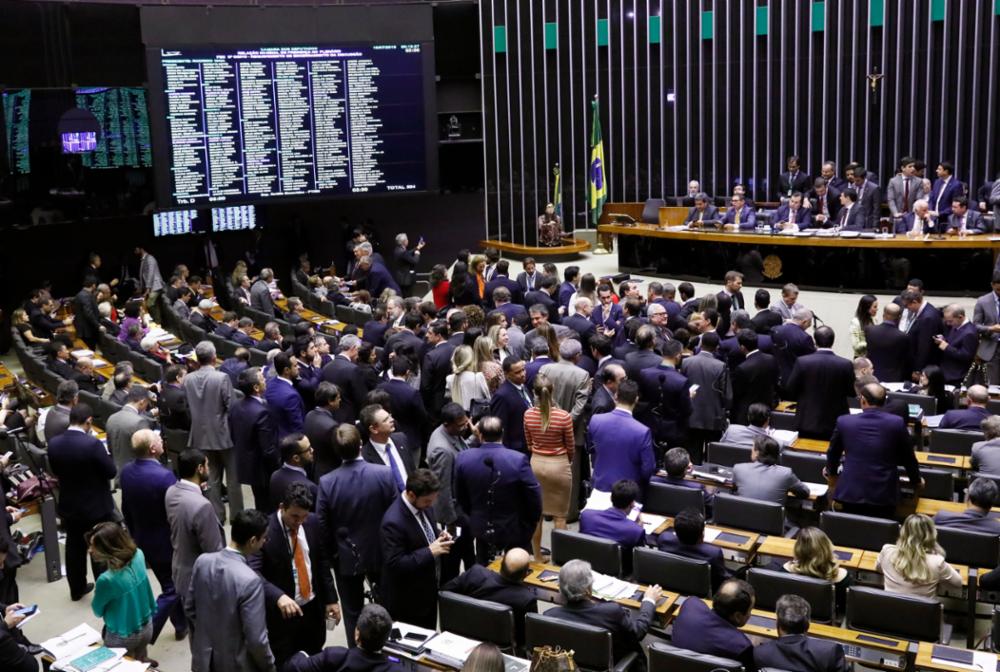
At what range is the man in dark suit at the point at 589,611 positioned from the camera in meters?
5.36

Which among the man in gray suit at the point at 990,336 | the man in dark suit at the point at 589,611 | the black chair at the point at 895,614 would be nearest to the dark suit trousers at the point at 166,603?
the man in dark suit at the point at 589,611

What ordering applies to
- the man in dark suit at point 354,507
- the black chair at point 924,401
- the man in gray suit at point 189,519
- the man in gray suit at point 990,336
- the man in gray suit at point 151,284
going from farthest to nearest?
the man in gray suit at point 151,284
the man in gray suit at point 990,336
the black chair at point 924,401
the man in gray suit at point 189,519
the man in dark suit at point 354,507

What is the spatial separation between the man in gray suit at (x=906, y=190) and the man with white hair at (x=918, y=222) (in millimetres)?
327

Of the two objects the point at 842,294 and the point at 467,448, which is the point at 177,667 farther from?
the point at 842,294

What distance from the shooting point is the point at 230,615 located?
5.11m

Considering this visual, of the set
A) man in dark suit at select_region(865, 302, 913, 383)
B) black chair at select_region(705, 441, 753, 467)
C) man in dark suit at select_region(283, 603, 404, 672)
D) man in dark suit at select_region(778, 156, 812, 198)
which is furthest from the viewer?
man in dark suit at select_region(778, 156, 812, 198)

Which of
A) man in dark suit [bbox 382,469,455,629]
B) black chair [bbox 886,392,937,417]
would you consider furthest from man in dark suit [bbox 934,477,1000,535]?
man in dark suit [bbox 382,469,455,629]

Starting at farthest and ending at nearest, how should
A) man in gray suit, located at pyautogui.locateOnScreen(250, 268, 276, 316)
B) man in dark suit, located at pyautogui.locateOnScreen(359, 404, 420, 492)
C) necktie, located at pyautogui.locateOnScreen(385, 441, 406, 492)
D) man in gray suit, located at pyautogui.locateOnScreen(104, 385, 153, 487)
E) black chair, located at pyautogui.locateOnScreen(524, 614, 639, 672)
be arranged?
man in gray suit, located at pyautogui.locateOnScreen(250, 268, 276, 316) → man in gray suit, located at pyautogui.locateOnScreen(104, 385, 153, 487) → necktie, located at pyautogui.locateOnScreen(385, 441, 406, 492) → man in dark suit, located at pyautogui.locateOnScreen(359, 404, 420, 492) → black chair, located at pyautogui.locateOnScreen(524, 614, 639, 672)

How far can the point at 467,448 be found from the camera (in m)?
6.85

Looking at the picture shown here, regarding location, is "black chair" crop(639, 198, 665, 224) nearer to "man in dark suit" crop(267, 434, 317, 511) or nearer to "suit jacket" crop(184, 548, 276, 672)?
"man in dark suit" crop(267, 434, 317, 511)

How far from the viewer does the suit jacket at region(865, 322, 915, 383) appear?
9531 mm

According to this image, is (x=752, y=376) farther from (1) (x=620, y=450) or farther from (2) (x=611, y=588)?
(2) (x=611, y=588)

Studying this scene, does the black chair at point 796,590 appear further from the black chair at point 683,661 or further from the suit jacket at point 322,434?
the suit jacket at point 322,434

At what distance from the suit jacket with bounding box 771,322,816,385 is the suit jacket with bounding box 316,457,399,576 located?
466cm
